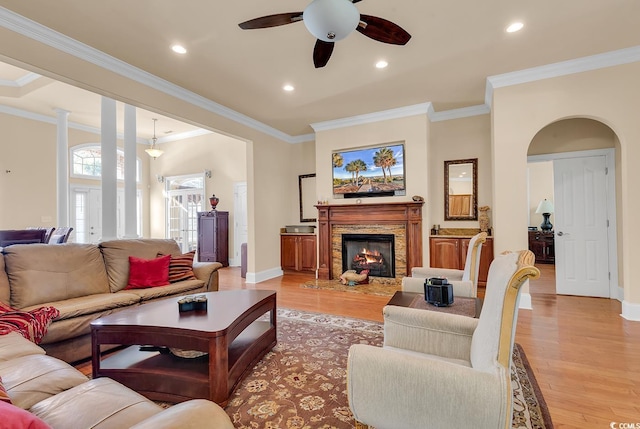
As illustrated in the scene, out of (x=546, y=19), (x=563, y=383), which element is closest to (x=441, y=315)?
(x=563, y=383)

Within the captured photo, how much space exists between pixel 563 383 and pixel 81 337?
12.4ft

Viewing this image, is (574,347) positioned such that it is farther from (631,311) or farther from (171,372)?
(171,372)

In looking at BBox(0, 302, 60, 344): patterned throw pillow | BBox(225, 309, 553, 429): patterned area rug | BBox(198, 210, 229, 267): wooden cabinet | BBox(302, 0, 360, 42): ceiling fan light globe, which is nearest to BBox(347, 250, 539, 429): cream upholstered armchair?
BBox(225, 309, 553, 429): patterned area rug

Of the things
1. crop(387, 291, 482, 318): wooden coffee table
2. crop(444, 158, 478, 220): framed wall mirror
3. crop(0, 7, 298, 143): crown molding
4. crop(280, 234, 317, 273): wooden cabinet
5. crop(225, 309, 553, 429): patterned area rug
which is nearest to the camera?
crop(225, 309, 553, 429): patterned area rug

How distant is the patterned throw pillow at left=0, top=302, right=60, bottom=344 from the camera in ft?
6.64

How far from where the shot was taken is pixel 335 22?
6.44 ft

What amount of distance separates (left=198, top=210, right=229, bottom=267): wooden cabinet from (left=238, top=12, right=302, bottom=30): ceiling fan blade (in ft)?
18.1

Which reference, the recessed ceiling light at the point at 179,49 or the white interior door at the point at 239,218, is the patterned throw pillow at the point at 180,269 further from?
the white interior door at the point at 239,218

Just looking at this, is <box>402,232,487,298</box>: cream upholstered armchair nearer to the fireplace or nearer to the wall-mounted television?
the fireplace

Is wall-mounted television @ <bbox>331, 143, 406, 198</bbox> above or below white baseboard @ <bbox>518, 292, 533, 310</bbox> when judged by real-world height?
above

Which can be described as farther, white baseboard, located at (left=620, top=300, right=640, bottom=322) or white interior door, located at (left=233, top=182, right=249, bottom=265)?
white interior door, located at (left=233, top=182, right=249, bottom=265)

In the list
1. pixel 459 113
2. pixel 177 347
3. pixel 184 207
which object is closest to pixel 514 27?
pixel 459 113

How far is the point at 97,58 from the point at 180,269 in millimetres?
2558

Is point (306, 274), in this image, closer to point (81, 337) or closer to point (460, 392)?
point (81, 337)
